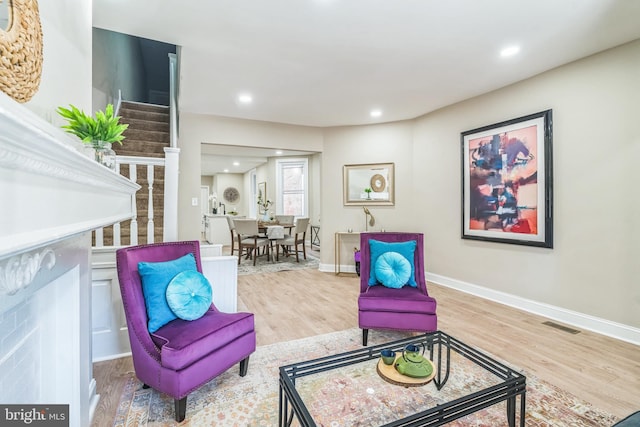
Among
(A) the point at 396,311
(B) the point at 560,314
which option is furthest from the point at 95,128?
(B) the point at 560,314

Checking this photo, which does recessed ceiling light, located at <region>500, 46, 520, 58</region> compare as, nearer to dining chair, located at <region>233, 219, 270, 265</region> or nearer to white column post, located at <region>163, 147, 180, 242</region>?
white column post, located at <region>163, 147, 180, 242</region>

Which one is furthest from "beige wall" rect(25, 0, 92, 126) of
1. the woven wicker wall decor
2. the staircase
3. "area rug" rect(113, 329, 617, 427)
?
the staircase

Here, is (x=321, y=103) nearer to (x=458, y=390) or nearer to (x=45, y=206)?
(x=458, y=390)

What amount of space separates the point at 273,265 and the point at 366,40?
14.8 feet

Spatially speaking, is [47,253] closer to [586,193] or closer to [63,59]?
[63,59]

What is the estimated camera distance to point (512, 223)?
355cm

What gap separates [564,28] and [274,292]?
4191mm

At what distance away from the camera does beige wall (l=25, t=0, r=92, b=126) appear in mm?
1138

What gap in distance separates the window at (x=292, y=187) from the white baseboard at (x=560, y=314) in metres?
4.53

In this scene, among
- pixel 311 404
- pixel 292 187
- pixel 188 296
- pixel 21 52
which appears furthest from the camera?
pixel 292 187

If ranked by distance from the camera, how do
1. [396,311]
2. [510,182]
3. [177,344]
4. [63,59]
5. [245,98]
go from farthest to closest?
1. [245,98]
2. [510,182]
3. [396,311]
4. [177,344]
5. [63,59]

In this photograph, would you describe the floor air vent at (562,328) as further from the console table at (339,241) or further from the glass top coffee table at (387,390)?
the console table at (339,241)

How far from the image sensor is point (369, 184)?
5289mm

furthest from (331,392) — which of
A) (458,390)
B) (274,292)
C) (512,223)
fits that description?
(512,223)
